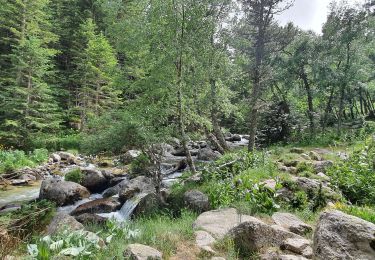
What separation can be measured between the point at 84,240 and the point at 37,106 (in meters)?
20.4

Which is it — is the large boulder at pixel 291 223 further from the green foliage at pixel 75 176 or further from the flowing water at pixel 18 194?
the green foliage at pixel 75 176

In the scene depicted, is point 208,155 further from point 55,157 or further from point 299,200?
point 299,200

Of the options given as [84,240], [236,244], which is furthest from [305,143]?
[84,240]

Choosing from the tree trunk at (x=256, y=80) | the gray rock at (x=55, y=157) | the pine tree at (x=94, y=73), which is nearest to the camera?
the tree trunk at (x=256, y=80)

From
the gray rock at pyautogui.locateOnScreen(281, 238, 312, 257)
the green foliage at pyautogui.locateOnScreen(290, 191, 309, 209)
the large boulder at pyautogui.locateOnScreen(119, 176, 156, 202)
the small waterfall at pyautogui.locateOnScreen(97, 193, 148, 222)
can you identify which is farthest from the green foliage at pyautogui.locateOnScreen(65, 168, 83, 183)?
the gray rock at pyautogui.locateOnScreen(281, 238, 312, 257)

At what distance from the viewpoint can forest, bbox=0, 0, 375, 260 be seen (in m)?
4.49

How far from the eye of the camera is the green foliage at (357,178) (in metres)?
6.48

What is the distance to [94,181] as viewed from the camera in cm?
1388

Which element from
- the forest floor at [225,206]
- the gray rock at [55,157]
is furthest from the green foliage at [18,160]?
the forest floor at [225,206]

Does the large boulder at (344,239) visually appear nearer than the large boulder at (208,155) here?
Yes

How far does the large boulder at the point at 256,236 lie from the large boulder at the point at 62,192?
9.07 meters

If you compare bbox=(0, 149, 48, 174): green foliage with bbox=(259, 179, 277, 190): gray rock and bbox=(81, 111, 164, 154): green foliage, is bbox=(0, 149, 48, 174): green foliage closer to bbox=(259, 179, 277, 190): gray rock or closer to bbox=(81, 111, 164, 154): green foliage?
bbox=(81, 111, 164, 154): green foliage

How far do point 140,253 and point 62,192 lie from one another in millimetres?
9166

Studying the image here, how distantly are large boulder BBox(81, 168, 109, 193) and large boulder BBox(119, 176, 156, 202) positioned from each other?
250 centimetres
